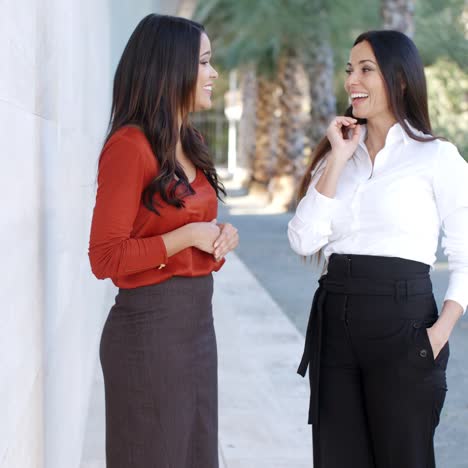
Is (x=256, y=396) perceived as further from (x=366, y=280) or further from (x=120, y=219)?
(x=120, y=219)

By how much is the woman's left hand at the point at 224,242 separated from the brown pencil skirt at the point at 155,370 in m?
0.10

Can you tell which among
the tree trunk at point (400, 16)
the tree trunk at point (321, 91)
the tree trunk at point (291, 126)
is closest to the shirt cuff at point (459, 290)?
the tree trunk at point (400, 16)

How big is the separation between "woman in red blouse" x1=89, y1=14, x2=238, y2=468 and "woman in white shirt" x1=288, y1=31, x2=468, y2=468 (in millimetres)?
459

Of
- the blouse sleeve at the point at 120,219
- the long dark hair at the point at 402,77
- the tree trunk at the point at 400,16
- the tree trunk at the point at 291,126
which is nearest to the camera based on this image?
the blouse sleeve at the point at 120,219

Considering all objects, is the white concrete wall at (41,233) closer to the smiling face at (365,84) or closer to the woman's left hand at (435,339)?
the smiling face at (365,84)

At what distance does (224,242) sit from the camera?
254 cm

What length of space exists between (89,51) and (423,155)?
2940mm

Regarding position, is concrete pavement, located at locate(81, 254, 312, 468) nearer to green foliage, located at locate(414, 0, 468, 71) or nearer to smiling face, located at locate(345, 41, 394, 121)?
smiling face, located at locate(345, 41, 394, 121)

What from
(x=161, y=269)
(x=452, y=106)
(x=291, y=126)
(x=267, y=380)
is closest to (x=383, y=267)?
(x=161, y=269)

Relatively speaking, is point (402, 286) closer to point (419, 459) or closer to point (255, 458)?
point (419, 459)

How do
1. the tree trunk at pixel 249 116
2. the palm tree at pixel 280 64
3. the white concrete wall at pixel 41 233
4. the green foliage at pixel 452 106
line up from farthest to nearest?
the tree trunk at pixel 249 116 → the palm tree at pixel 280 64 → the green foliage at pixel 452 106 → the white concrete wall at pixel 41 233

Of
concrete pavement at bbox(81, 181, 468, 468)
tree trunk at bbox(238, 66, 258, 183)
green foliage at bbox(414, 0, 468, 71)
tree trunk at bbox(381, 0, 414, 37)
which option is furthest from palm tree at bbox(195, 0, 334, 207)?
concrete pavement at bbox(81, 181, 468, 468)

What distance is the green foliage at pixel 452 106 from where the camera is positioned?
12.8m

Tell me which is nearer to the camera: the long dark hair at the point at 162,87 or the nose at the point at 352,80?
the long dark hair at the point at 162,87
